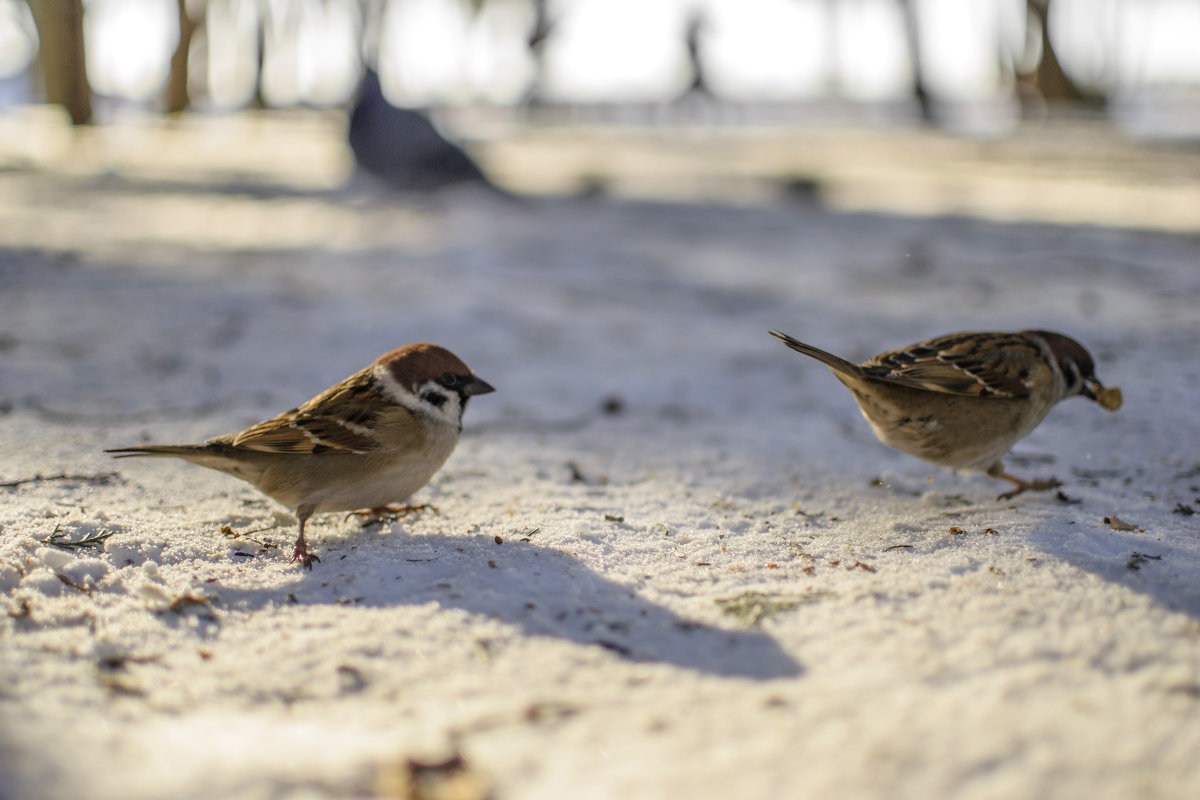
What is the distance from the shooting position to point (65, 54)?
49.0 ft

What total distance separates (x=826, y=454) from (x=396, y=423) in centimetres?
204

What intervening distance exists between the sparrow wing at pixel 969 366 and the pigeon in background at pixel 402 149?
28.5ft

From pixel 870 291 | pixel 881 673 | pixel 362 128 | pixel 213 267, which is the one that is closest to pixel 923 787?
pixel 881 673

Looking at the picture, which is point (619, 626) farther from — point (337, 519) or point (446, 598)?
point (337, 519)

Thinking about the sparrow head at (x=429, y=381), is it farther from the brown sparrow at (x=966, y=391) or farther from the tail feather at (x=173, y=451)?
the brown sparrow at (x=966, y=391)

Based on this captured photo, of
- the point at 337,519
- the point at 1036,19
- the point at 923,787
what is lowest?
the point at 337,519

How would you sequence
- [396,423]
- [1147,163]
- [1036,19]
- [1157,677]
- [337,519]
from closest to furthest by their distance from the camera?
1. [1157,677]
2. [396,423]
3. [337,519]
4. [1147,163]
5. [1036,19]

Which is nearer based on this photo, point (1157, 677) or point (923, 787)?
point (923, 787)

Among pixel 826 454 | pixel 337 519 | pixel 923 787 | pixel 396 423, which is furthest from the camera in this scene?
pixel 826 454

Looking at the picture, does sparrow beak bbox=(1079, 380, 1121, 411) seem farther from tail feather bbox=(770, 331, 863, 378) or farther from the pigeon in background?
the pigeon in background

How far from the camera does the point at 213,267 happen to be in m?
7.64

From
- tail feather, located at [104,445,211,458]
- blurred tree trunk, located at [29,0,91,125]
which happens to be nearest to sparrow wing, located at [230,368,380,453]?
tail feather, located at [104,445,211,458]

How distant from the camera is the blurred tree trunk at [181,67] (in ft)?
70.9

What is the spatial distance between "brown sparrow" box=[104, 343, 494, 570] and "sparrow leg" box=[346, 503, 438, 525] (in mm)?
302
